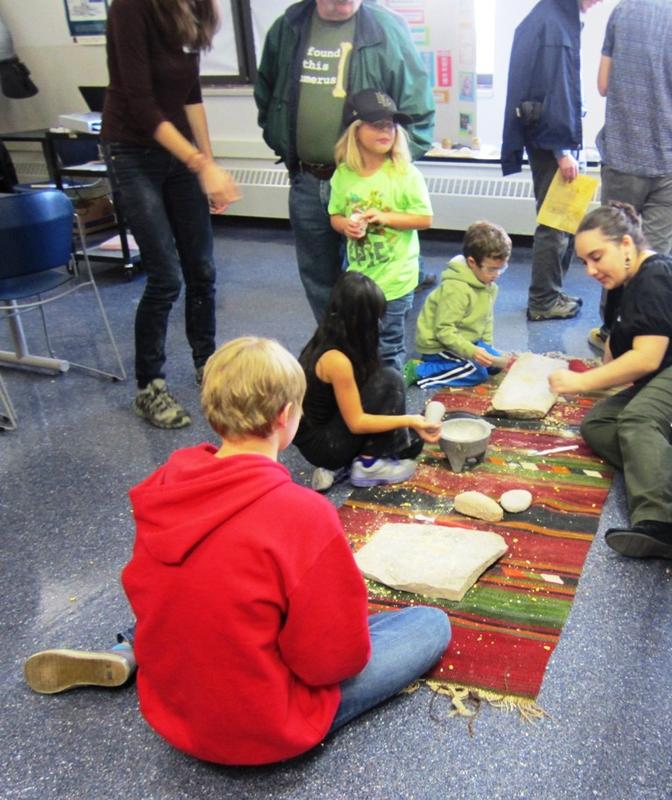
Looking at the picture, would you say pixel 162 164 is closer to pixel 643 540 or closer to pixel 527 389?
pixel 527 389

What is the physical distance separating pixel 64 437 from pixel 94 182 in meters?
2.68

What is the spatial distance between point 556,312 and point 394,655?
2.23 meters

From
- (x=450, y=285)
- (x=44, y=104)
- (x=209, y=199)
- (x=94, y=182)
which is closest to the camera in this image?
(x=209, y=199)

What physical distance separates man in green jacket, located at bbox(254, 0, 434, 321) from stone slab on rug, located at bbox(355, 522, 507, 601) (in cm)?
123

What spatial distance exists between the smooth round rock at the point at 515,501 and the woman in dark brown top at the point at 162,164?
111 cm

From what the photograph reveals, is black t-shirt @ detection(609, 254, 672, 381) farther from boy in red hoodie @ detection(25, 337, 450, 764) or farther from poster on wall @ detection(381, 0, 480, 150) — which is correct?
poster on wall @ detection(381, 0, 480, 150)

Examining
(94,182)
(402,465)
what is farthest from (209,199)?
(94,182)

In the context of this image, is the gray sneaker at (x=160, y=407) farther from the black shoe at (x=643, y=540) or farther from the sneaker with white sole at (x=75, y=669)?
the black shoe at (x=643, y=540)

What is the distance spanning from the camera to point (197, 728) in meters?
1.20

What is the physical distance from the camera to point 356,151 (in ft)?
7.74

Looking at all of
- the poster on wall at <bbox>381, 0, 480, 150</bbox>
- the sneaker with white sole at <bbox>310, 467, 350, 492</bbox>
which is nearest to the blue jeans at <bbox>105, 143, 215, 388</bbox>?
the sneaker with white sole at <bbox>310, 467, 350, 492</bbox>

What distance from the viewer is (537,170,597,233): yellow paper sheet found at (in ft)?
9.80

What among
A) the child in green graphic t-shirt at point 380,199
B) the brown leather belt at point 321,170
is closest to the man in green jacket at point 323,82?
the brown leather belt at point 321,170

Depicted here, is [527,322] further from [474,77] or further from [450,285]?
[474,77]
